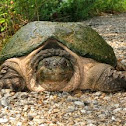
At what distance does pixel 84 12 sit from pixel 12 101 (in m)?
5.10

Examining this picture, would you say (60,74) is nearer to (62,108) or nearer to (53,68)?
(53,68)

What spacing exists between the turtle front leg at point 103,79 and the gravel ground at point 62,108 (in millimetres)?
61

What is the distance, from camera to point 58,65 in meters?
2.57

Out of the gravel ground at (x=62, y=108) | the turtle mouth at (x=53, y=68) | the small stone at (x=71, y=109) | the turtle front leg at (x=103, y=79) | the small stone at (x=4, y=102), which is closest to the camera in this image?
the gravel ground at (x=62, y=108)

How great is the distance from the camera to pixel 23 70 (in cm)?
278

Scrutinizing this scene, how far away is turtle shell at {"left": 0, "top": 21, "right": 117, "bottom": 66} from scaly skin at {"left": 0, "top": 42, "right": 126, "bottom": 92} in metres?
0.06

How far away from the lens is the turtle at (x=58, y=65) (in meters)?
2.65

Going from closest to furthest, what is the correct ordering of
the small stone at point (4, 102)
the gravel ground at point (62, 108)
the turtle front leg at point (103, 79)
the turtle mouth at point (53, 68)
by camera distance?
the gravel ground at point (62, 108) < the small stone at point (4, 102) < the turtle mouth at point (53, 68) < the turtle front leg at point (103, 79)

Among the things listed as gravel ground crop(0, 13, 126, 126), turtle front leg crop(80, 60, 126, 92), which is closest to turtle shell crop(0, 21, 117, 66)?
turtle front leg crop(80, 60, 126, 92)

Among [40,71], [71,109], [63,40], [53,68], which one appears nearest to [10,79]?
[40,71]

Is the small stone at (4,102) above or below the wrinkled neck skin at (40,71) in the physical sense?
below

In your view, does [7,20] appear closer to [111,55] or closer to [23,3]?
[23,3]

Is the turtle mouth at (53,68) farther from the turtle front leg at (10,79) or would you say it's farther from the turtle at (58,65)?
the turtle front leg at (10,79)

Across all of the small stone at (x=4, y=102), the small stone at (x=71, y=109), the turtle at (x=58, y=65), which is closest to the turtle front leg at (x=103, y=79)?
the turtle at (x=58, y=65)
